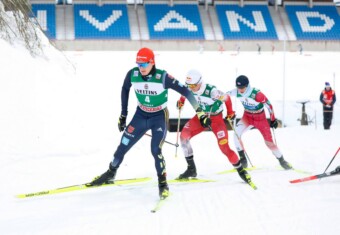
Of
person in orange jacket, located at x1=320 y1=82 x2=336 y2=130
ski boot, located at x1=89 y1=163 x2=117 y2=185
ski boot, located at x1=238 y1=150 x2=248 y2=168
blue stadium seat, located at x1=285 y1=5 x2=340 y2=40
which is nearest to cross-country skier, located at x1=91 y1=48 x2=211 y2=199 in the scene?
ski boot, located at x1=89 y1=163 x2=117 y2=185

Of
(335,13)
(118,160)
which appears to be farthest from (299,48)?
(118,160)

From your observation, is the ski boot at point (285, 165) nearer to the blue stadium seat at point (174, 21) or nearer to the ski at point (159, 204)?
the ski at point (159, 204)

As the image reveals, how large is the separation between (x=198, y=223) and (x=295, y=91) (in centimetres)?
1519

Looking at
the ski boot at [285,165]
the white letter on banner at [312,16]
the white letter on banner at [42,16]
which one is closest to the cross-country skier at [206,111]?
the ski boot at [285,165]

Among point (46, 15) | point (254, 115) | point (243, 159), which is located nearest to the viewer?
point (254, 115)

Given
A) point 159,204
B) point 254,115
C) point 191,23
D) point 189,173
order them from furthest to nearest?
point 191,23
point 254,115
point 189,173
point 159,204

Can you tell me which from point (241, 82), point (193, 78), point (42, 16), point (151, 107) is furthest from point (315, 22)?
point (151, 107)

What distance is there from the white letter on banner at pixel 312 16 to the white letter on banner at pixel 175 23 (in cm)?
895

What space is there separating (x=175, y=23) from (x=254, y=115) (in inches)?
1138

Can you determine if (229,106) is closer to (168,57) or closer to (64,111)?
(64,111)

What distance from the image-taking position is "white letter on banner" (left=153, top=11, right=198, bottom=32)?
35.8 m

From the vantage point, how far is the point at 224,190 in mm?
6629

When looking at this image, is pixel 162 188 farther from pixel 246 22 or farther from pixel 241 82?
pixel 246 22

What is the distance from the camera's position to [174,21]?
3662 centimetres
